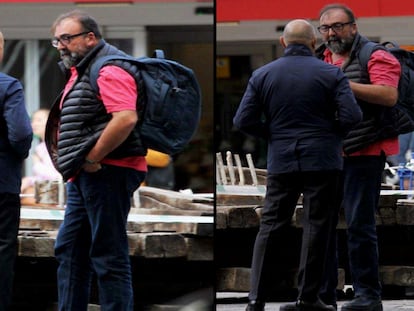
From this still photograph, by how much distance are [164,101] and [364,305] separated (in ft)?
5.56

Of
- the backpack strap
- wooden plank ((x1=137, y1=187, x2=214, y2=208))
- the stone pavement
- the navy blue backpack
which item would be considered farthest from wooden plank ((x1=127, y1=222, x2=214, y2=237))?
the backpack strap

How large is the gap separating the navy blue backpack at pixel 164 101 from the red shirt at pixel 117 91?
6cm

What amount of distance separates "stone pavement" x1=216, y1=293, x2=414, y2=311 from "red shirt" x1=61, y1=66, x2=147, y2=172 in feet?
6.35

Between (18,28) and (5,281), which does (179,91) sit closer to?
(5,281)

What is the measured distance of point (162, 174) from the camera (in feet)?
24.7

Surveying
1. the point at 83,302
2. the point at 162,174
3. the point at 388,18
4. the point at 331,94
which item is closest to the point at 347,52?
the point at 331,94

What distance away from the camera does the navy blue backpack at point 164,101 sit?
19.2 ft

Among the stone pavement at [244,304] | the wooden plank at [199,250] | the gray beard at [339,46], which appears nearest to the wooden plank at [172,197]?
the wooden plank at [199,250]

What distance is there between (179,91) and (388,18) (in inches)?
86.1

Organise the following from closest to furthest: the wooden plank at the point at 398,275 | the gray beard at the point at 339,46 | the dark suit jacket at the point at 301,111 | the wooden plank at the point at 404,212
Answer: the dark suit jacket at the point at 301,111
the gray beard at the point at 339,46
the wooden plank at the point at 404,212
the wooden plank at the point at 398,275

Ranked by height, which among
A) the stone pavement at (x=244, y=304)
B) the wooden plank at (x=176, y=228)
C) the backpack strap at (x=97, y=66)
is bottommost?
the stone pavement at (x=244, y=304)

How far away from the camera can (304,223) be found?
6.26 metres

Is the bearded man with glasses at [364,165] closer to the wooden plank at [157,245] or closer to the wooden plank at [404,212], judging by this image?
the wooden plank at [404,212]

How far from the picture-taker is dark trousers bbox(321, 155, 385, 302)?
650cm
